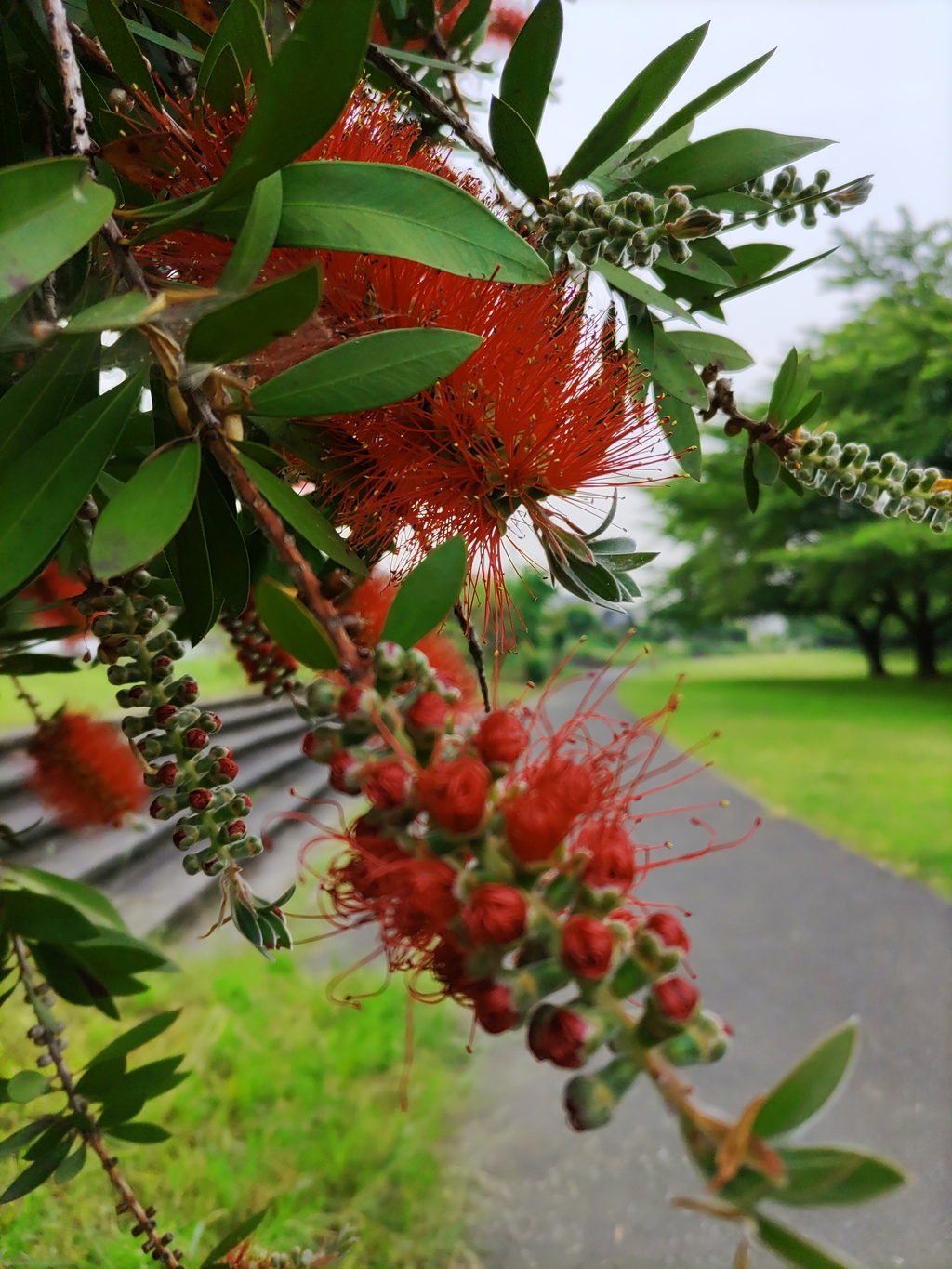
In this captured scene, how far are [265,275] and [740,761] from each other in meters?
2.72

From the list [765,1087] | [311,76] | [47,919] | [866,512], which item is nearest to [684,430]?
[311,76]

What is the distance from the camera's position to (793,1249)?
121 mm

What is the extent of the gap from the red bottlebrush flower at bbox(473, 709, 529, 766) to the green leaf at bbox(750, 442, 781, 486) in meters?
0.25

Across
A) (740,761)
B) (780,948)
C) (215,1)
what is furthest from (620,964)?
(740,761)

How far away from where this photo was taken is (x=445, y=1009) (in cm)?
155

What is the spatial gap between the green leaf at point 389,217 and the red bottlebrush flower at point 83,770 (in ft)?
1.36

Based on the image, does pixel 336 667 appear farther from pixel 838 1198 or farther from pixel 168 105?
pixel 168 105

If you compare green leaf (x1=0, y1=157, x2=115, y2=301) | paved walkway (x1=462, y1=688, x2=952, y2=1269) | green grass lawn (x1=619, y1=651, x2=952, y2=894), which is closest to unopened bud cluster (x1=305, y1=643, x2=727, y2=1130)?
green leaf (x1=0, y1=157, x2=115, y2=301)

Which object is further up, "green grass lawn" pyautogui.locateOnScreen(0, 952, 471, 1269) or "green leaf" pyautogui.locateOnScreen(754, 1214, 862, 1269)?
"green leaf" pyautogui.locateOnScreen(754, 1214, 862, 1269)

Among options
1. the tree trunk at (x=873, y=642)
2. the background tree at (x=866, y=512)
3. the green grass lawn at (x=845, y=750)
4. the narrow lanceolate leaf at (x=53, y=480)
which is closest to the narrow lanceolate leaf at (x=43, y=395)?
the narrow lanceolate leaf at (x=53, y=480)

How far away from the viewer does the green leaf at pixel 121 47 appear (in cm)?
26

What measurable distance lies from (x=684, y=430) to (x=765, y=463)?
4cm

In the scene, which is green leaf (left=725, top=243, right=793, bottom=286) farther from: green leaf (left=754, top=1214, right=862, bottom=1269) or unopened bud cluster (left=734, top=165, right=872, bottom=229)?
green leaf (left=754, top=1214, right=862, bottom=1269)

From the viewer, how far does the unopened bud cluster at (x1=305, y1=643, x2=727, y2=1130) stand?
0.13m
